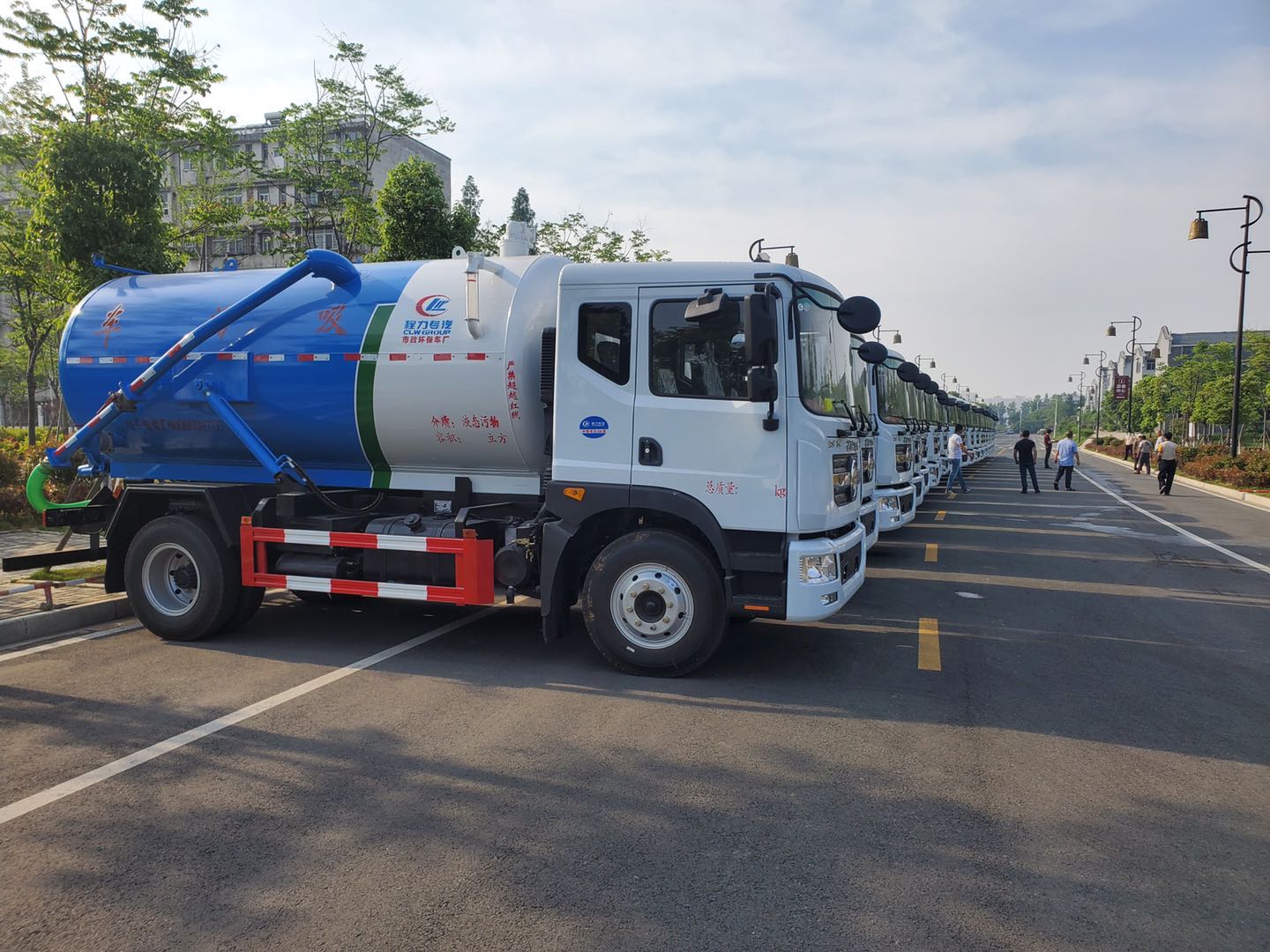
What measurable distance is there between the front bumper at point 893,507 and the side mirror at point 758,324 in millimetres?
6216

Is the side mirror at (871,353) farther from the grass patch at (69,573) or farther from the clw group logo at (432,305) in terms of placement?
the grass patch at (69,573)

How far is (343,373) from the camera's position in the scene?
7.26 m

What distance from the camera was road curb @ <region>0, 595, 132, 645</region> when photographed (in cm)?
734

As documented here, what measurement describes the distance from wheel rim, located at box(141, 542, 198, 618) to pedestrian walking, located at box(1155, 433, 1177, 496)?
2381 cm

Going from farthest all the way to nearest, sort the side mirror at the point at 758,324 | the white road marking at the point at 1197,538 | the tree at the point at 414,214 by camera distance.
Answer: the tree at the point at 414,214 → the white road marking at the point at 1197,538 → the side mirror at the point at 758,324

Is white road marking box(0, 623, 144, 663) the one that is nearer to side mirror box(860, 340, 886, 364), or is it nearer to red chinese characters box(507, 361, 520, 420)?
red chinese characters box(507, 361, 520, 420)

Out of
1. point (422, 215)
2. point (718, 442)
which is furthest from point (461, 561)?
point (422, 215)

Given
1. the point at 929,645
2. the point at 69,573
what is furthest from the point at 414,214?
the point at 929,645

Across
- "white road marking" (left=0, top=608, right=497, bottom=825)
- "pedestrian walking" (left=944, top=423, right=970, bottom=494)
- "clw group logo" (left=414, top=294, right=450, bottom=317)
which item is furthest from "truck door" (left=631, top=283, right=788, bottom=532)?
Answer: "pedestrian walking" (left=944, top=423, right=970, bottom=494)

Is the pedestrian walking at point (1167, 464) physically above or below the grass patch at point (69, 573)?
above

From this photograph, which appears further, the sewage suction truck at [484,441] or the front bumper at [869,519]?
the front bumper at [869,519]

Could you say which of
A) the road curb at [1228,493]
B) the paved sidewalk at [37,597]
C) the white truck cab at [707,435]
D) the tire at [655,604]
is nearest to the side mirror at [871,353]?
the white truck cab at [707,435]

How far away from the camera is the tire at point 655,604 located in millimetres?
6148

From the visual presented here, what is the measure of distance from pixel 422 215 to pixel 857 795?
1314cm
